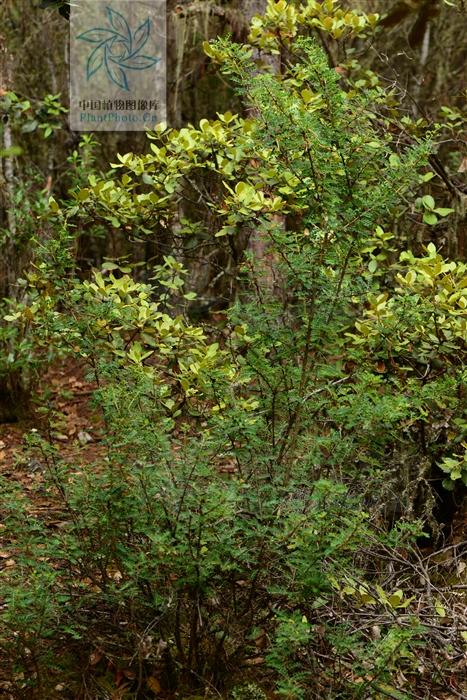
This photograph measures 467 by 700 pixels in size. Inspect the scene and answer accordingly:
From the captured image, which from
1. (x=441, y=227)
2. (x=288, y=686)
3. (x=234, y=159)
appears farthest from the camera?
(x=441, y=227)

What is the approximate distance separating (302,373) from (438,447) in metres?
1.14

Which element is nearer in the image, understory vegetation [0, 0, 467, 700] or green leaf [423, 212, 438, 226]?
understory vegetation [0, 0, 467, 700]

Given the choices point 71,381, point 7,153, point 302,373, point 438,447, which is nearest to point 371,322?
point 438,447

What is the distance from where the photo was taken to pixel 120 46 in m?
7.79

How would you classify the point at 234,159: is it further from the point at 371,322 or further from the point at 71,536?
the point at 71,536

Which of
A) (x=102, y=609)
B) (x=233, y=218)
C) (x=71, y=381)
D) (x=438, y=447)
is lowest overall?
(x=71, y=381)

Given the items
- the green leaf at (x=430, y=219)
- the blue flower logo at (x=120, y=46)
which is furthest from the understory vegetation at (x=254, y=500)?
the blue flower logo at (x=120, y=46)

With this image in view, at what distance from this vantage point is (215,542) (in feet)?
9.55

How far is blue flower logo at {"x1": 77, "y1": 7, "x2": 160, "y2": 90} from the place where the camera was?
297 inches
